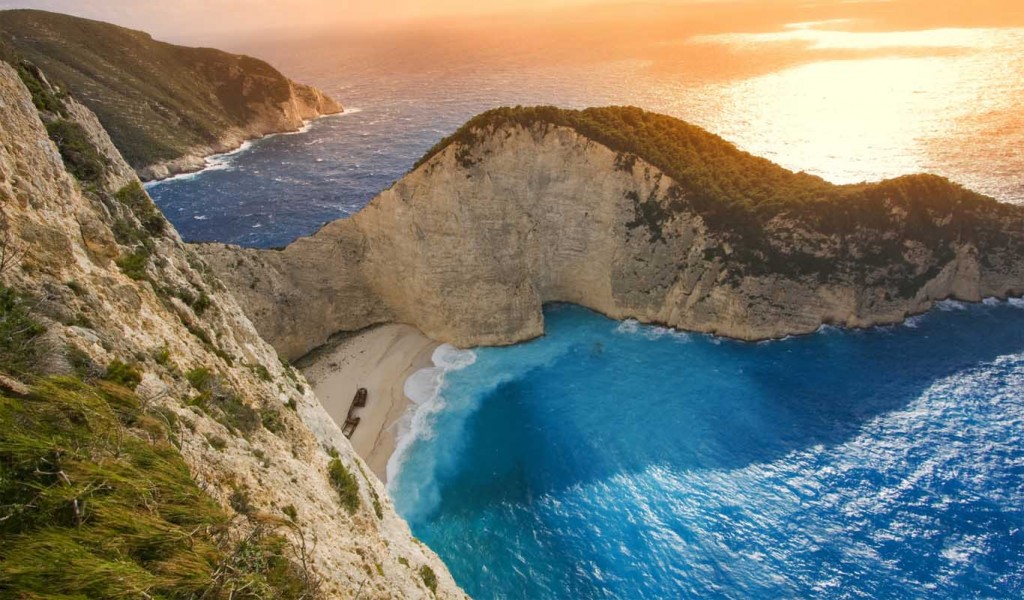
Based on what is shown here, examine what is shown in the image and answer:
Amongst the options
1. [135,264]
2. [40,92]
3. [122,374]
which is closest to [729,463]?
[122,374]

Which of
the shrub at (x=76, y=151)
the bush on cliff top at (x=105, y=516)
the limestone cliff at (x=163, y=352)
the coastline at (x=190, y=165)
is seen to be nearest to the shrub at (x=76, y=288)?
the limestone cliff at (x=163, y=352)

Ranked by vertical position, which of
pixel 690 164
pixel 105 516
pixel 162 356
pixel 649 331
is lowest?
pixel 649 331

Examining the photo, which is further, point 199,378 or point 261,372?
point 261,372

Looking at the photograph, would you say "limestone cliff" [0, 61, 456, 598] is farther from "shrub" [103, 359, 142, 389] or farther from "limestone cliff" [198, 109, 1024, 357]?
"limestone cliff" [198, 109, 1024, 357]

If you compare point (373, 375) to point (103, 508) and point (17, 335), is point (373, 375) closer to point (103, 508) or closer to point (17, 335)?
point (17, 335)

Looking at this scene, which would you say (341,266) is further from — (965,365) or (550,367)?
(965,365)

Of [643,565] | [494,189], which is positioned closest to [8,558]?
[643,565]

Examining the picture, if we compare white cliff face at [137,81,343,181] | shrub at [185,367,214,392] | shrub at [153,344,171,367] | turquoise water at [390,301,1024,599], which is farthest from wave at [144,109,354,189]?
shrub at [153,344,171,367]
